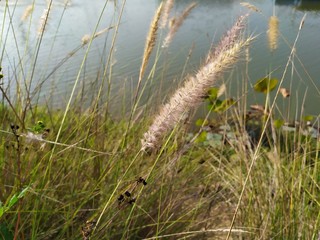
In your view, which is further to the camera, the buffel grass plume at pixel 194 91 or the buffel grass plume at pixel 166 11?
the buffel grass plume at pixel 166 11

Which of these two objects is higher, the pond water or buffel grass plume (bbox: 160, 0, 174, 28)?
buffel grass plume (bbox: 160, 0, 174, 28)

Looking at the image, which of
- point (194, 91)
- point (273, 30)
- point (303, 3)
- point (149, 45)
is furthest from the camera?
point (303, 3)

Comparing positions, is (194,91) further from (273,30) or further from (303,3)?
(303,3)

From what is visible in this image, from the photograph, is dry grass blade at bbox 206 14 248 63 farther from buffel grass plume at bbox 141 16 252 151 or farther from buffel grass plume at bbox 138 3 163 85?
buffel grass plume at bbox 138 3 163 85

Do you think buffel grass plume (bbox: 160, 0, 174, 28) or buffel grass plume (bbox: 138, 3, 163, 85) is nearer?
buffel grass plume (bbox: 138, 3, 163, 85)

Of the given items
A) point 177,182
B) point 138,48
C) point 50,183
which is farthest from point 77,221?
point 138,48

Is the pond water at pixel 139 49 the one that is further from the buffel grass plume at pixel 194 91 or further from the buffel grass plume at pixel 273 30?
the buffel grass plume at pixel 194 91

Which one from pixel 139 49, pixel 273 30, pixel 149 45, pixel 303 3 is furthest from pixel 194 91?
pixel 303 3

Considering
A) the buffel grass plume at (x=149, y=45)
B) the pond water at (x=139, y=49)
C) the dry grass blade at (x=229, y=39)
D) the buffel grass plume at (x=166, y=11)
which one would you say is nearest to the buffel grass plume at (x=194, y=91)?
the dry grass blade at (x=229, y=39)

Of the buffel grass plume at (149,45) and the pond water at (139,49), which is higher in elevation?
the buffel grass plume at (149,45)

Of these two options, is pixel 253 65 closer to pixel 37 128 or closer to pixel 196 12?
pixel 196 12

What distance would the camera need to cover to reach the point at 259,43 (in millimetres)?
5984

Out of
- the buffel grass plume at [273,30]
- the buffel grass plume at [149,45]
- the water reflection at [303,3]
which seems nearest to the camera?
the buffel grass plume at [149,45]

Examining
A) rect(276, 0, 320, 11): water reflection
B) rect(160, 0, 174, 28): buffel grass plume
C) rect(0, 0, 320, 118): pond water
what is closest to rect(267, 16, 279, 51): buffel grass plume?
rect(160, 0, 174, 28): buffel grass plume
